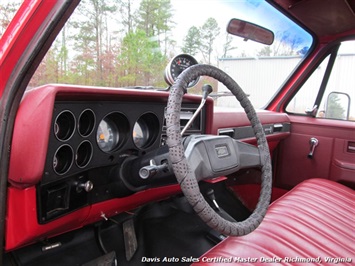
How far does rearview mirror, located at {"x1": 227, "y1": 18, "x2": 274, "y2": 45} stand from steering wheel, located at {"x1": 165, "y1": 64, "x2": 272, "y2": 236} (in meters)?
1.15

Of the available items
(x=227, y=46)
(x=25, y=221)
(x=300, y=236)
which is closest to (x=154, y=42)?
(x=227, y=46)

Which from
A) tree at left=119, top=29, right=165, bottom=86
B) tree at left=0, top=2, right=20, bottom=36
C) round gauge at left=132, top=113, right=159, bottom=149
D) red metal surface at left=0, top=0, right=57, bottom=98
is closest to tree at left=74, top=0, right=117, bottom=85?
tree at left=119, top=29, right=165, bottom=86

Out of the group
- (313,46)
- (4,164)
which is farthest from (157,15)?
(313,46)

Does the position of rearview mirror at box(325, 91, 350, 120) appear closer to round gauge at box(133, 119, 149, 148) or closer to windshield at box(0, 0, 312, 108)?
windshield at box(0, 0, 312, 108)

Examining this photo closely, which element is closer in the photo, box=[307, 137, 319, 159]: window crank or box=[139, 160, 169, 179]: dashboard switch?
box=[139, 160, 169, 179]: dashboard switch

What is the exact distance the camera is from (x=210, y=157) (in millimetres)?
1043

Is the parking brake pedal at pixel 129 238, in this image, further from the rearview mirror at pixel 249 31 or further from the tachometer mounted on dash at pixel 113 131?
the rearview mirror at pixel 249 31

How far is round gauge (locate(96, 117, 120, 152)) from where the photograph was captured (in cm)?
138

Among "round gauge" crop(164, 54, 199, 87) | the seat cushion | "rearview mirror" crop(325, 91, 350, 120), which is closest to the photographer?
the seat cushion

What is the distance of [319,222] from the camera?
1.54 m

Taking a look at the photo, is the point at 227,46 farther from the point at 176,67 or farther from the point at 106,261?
the point at 106,261

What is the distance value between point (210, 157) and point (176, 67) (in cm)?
66

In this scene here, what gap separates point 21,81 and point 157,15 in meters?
1.07

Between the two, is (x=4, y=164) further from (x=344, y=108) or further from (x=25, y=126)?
(x=344, y=108)
